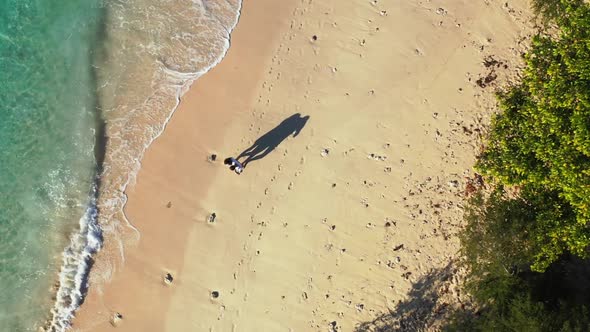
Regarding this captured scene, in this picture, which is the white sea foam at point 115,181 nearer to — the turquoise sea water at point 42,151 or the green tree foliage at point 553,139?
the turquoise sea water at point 42,151

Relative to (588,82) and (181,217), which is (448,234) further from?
(181,217)

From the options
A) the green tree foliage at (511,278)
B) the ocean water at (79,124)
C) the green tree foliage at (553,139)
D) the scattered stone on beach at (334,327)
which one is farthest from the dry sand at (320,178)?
the green tree foliage at (553,139)

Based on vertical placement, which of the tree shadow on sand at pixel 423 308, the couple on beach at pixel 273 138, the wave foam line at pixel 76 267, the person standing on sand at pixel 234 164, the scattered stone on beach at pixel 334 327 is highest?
the couple on beach at pixel 273 138

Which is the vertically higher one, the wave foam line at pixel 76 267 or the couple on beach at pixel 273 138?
the couple on beach at pixel 273 138

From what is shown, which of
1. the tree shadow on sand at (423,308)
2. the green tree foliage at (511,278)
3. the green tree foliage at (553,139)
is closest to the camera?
the green tree foliage at (553,139)

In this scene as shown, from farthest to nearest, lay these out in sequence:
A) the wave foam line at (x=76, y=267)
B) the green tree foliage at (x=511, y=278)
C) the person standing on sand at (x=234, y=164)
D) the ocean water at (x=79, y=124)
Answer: the ocean water at (x=79, y=124) → the wave foam line at (x=76, y=267) → the person standing on sand at (x=234, y=164) → the green tree foliage at (x=511, y=278)

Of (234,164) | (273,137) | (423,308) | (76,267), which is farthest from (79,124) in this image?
(423,308)

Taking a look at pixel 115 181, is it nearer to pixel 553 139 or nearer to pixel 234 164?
pixel 234 164

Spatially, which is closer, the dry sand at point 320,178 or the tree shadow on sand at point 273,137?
the dry sand at point 320,178
